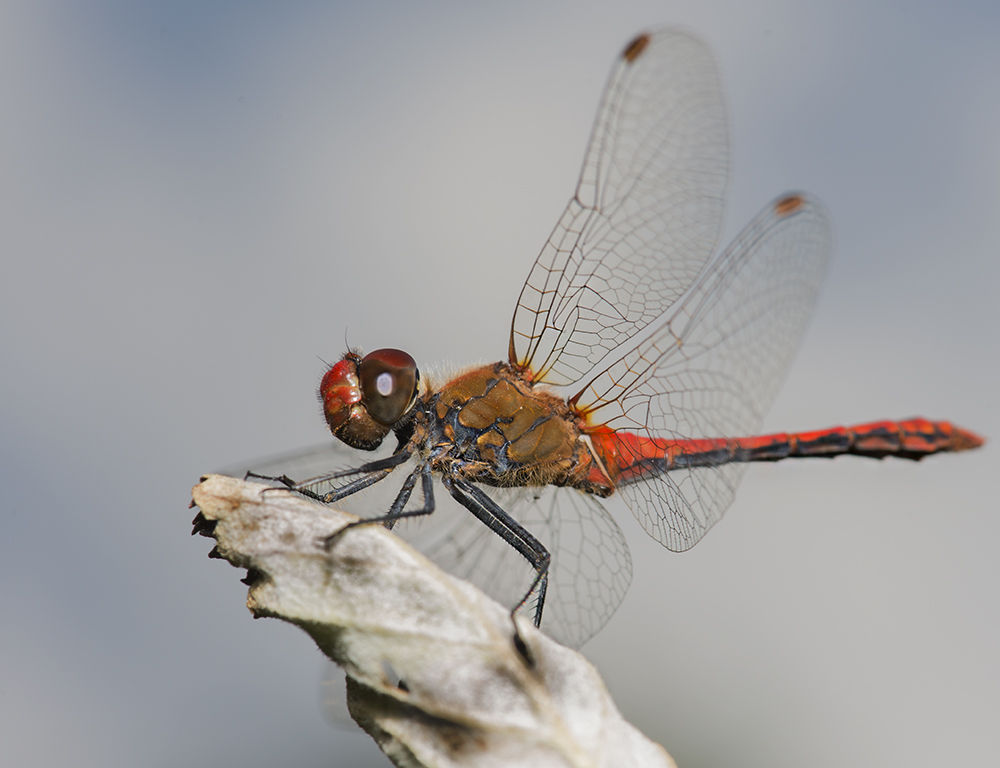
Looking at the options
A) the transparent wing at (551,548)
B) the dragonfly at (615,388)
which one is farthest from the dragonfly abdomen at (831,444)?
the transparent wing at (551,548)

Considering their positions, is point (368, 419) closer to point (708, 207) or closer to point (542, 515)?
point (542, 515)

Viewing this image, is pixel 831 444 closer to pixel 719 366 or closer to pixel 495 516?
pixel 719 366

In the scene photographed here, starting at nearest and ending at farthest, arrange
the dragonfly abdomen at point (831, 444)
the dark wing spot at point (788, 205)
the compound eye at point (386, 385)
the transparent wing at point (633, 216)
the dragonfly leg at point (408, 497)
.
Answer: the dragonfly leg at point (408, 497)
the compound eye at point (386, 385)
the transparent wing at point (633, 216)
the dragonfly abdomen at point (831, 444)
the dark wing spot at point (788, 205)

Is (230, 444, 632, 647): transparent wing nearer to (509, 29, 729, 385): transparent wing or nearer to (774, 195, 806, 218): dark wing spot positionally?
(509, 29, 729, 385): transparent wing

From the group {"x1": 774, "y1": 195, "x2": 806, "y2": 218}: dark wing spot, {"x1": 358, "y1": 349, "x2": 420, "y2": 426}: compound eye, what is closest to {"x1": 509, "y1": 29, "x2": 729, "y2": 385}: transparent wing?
{"x1": 774, "y1": 195, "x2": 806, "y2": 218}: dark wing spot

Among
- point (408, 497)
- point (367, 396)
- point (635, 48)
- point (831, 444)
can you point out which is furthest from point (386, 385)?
point (831, 444)

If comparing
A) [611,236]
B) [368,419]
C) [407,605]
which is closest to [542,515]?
[368,419]

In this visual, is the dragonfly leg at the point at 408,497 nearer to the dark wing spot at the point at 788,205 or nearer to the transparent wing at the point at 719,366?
the transparent wing at the point at 719,366
